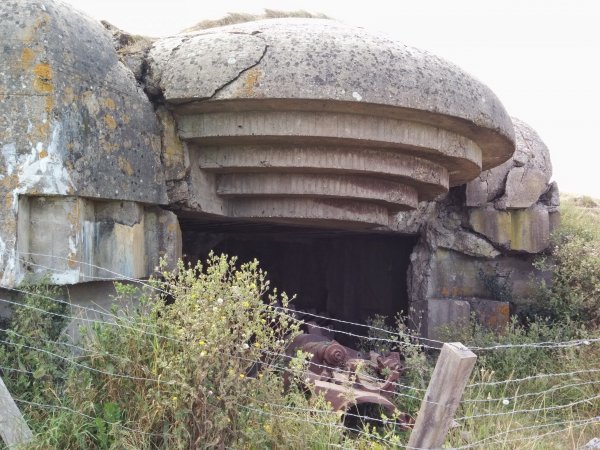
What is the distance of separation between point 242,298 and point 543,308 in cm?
364

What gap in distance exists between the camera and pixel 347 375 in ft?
11.8

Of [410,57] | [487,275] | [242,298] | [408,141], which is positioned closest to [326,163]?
[408,141]

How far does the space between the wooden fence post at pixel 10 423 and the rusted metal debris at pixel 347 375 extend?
1.14 m

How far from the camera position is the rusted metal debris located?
10.5ft

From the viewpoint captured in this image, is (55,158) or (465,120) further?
(465,120)

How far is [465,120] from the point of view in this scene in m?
3.88

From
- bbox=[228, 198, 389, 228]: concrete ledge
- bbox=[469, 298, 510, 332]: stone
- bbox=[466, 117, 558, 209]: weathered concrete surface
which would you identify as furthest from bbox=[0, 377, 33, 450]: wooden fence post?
bbox=[466, 117, 558, 209]: weathered concrete surface

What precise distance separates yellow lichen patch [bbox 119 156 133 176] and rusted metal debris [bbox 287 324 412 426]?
51.5 inches

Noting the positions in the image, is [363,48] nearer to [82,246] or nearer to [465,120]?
[465,120]

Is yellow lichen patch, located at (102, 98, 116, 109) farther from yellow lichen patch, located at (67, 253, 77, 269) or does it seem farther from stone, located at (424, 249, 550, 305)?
stone, located at (424, 249, 550, 305)

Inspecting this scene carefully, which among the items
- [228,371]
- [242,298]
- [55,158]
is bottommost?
[228,371]

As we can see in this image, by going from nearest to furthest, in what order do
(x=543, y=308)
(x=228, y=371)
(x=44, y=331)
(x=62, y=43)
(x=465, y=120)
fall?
(x=228, y=371) → (x=44, y=331) → (x=62, y=43) → (x=465, y=120) → (x=543, y=308)

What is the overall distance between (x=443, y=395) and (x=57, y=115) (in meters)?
2.02

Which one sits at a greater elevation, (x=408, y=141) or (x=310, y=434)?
(x=408, y=141)
